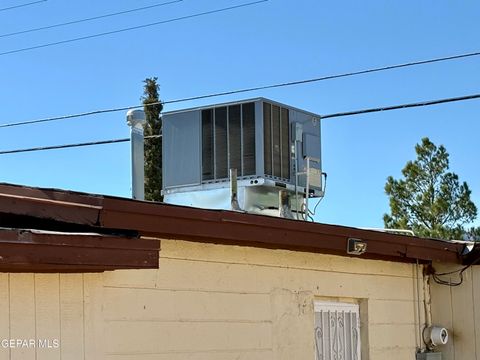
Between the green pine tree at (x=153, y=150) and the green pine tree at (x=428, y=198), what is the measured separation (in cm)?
636

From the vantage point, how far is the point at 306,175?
8.61 metres

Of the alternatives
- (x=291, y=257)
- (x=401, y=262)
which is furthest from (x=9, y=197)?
(x=401, y=262)

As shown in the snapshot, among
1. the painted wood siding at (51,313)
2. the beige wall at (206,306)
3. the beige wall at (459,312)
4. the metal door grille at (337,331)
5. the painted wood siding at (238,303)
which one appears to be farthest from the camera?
the beige wall at (459,312)

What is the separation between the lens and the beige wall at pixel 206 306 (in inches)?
209

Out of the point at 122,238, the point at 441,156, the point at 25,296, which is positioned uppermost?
the point at 441,156

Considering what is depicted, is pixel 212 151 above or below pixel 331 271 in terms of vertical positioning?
above

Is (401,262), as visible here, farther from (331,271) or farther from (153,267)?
(153,267)

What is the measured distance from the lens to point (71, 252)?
4.98 meters

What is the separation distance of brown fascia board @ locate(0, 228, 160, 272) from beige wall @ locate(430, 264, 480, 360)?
4.66m

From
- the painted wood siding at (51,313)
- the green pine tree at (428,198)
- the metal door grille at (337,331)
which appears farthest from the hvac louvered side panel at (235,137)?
the green pine tree at (428,198)

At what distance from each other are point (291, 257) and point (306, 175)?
1.36 meters

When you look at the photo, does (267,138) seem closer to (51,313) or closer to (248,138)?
(248,138)

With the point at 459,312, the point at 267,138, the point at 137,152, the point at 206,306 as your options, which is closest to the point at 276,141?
the point at 267,138

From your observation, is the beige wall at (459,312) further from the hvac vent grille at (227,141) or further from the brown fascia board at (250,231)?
the hvac vent grille at (227,141)
